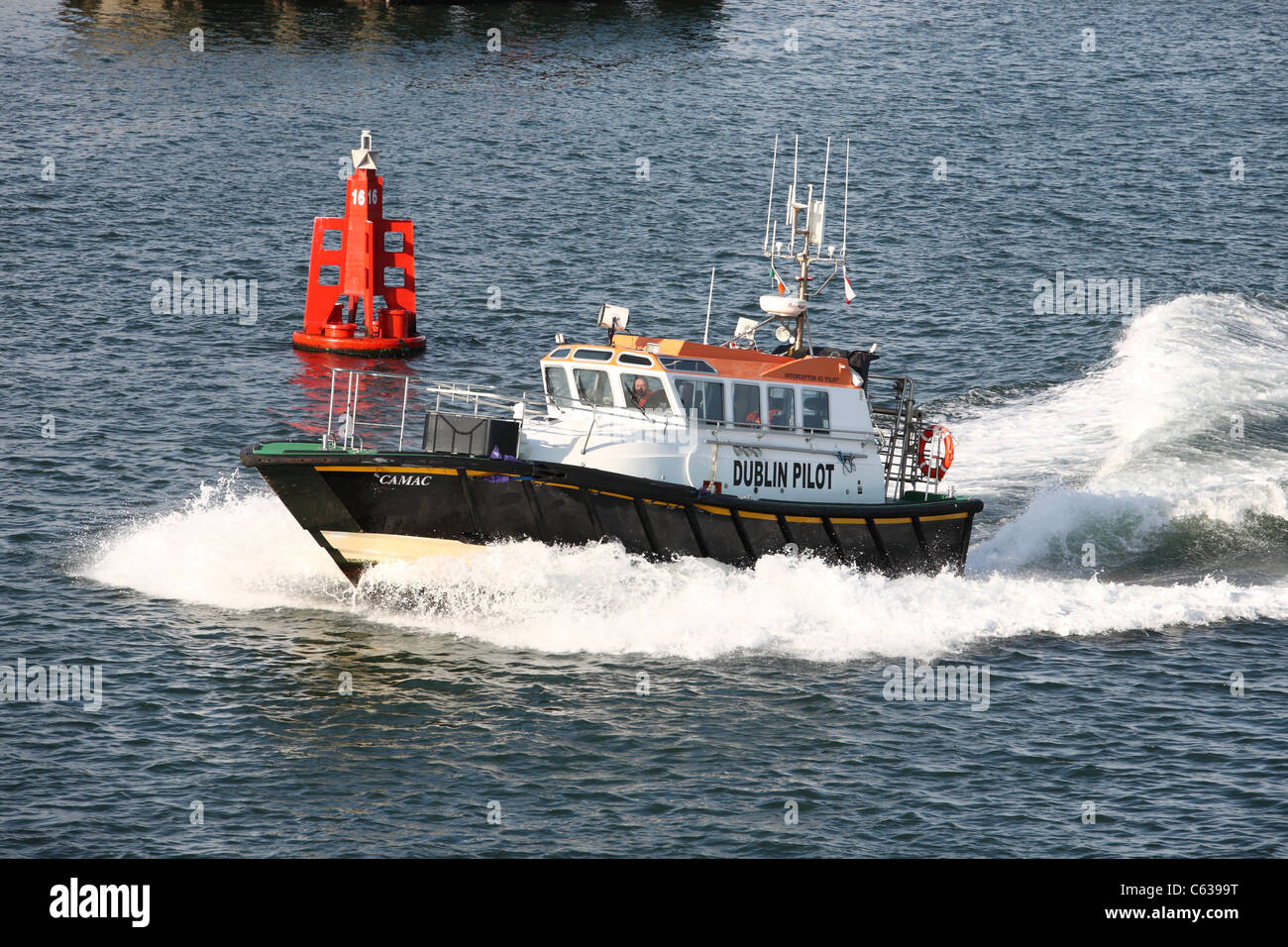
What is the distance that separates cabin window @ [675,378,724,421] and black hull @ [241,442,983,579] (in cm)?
136

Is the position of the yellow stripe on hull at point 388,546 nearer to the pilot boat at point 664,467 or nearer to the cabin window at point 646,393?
the pilot boat at point 664,467

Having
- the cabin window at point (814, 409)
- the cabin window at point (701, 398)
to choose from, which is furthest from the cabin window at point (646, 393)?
the cabin window at point (814, 409)

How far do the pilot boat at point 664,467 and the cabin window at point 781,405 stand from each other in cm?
2

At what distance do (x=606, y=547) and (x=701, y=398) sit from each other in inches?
106

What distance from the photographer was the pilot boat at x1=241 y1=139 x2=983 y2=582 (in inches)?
794

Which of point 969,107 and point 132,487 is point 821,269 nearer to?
point 969,107

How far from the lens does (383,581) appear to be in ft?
68.7

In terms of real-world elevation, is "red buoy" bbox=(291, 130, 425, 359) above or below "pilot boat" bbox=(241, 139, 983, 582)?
above

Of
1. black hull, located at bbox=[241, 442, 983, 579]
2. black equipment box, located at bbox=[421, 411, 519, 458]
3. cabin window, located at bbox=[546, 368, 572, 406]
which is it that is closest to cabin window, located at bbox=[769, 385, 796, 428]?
black hull, located at bbox=[241, 442, 983, 579]

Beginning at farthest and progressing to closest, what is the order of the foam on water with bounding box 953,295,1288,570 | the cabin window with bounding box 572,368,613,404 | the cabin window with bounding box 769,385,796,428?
the foam on water with bounding box 953,295,1288,570 → the cabin window with bounding box 769,385,796,428 → the cabin window with bounding box 572,368,613,404

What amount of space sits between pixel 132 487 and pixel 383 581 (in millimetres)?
7708

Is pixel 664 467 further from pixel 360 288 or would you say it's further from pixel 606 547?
pixel 360 288

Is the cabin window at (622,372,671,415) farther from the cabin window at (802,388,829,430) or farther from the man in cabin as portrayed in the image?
the cabin window at (802,388,829,430)

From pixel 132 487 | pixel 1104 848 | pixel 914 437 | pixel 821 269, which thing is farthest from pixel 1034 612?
pixel 821 269
